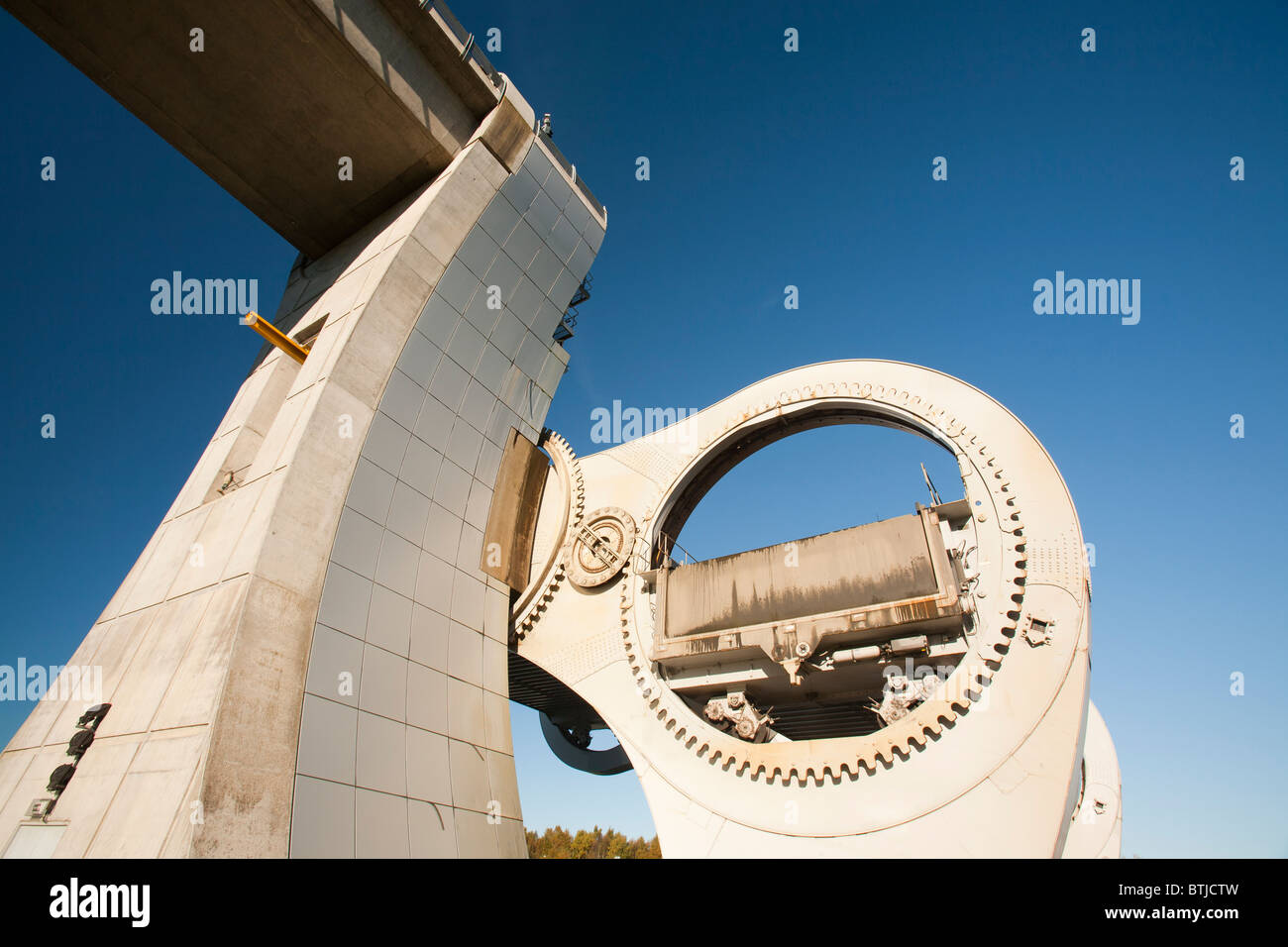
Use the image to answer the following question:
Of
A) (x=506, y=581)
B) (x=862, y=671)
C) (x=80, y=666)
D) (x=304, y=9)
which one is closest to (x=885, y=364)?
(x=862, y=671)

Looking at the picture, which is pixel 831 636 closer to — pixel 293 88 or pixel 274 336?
pixel 274 336

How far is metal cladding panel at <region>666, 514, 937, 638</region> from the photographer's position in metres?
12.8

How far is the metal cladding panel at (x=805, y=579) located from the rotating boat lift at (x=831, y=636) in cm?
5

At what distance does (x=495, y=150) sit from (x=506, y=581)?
41.7ft

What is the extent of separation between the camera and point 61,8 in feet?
44.2

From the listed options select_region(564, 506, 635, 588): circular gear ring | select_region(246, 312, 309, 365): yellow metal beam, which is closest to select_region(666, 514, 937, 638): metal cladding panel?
select_region(564, 506, 635, 588): circular gear ring

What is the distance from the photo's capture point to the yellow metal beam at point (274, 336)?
14367mm

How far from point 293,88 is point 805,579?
18.1 meters

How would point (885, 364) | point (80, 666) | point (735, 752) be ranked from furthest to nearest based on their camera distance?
point (885, 364), point (735, 752), point (80, 666)

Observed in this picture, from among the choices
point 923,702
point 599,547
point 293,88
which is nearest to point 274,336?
point 293,88

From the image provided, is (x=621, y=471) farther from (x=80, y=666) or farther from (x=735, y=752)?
(x=80, y=666)
